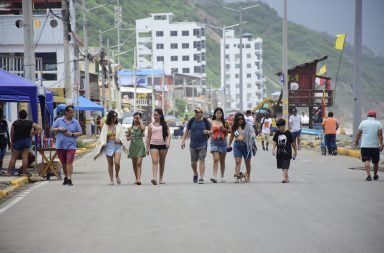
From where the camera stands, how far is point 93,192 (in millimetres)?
17672

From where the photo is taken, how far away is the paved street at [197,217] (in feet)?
33.7

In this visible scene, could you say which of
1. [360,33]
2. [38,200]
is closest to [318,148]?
[360,33]

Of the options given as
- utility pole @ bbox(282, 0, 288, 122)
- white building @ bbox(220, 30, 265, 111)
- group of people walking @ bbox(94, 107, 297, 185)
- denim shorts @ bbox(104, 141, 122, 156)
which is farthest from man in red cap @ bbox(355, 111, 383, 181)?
white building @ bbox(220, 30, 265, 111)

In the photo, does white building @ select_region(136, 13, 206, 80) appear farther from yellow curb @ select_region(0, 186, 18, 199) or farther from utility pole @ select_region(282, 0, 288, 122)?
yellow curb @ select_region(0, 186, 18, 199)

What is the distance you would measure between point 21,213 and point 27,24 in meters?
15.0

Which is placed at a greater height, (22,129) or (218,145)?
(22,129)

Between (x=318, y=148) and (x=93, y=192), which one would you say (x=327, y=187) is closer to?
(x=93, y=192)

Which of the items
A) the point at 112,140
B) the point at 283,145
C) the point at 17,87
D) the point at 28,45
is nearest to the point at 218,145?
the point at 283,145

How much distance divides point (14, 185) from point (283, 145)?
6.45 m

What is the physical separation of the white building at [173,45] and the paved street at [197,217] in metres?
151

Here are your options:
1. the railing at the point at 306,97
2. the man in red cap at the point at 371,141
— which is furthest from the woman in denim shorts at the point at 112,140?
the railing at the point at 306,97

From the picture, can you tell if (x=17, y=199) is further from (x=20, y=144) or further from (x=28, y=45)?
(x=28, y=45)

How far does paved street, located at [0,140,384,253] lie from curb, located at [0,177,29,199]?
0.30 m

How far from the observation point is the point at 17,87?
73.6 feet
